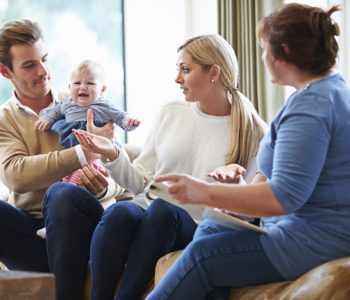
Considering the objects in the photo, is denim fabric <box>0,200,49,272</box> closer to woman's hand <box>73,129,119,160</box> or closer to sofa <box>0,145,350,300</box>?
woman's hand <box>73,129,119,160</box>

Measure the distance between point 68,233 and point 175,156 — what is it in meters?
0.46

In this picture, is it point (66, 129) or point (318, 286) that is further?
point (66, 129)

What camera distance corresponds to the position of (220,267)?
1.96 meters

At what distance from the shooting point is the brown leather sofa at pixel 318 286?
1792 mm

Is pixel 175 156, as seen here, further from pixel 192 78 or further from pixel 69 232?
pixel 69 232

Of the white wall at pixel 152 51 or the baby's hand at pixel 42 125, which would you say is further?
the white wall at pixel 152 51

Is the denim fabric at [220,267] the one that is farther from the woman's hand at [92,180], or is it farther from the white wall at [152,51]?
the white wall at [152,51]

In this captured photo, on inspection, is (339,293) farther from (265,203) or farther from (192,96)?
(192,96)

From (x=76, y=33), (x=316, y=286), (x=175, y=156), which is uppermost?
(x=76, y=33)

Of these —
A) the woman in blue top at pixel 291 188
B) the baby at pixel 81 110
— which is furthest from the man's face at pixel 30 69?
the woman in blue top at pixel 291 188

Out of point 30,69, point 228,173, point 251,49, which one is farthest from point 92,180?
point 251,49

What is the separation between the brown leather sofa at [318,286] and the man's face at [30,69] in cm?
154

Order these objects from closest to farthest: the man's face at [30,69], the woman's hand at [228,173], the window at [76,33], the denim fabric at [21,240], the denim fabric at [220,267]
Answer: the denim fabric at [220,267], the woman's hand at [228,173], the denim fabric at [21,240], the man's face at [30,69], the window at [76,33]

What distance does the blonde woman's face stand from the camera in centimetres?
269
